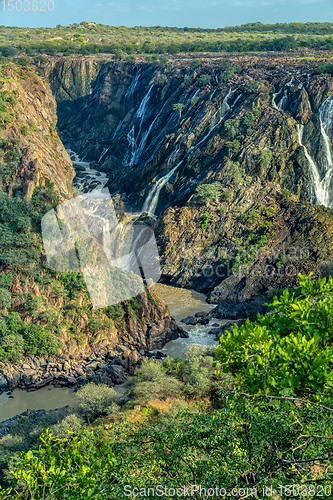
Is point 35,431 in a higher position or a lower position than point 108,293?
lower

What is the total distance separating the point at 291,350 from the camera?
719cm

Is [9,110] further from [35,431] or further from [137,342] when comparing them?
[35,431]

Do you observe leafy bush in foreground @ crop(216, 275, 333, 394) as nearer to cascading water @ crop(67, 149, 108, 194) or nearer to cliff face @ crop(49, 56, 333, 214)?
cliff face @ crop(49, 56, 333, 214)

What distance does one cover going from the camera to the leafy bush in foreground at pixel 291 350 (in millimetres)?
7035

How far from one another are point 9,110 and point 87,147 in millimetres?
33156

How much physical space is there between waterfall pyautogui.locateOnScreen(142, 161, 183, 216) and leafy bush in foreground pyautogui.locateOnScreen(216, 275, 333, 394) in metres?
36.2

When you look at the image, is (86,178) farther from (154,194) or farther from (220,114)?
(220,114)

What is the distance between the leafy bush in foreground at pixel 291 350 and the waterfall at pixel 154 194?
36.2 metres

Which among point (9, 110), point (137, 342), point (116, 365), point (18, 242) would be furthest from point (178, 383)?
point (9, 110)

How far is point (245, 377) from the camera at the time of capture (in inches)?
300

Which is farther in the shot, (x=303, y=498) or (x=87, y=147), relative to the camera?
(x=87, y=147)

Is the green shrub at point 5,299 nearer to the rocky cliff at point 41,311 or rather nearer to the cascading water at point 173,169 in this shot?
the rocky cliff at point 41,311

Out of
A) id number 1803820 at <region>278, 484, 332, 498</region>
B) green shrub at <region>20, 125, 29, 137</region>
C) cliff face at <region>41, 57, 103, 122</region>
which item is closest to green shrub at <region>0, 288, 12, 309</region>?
green shrub at <region>20, 125, 29, 137</region>

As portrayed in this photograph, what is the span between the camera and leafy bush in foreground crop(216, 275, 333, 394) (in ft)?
23.1
